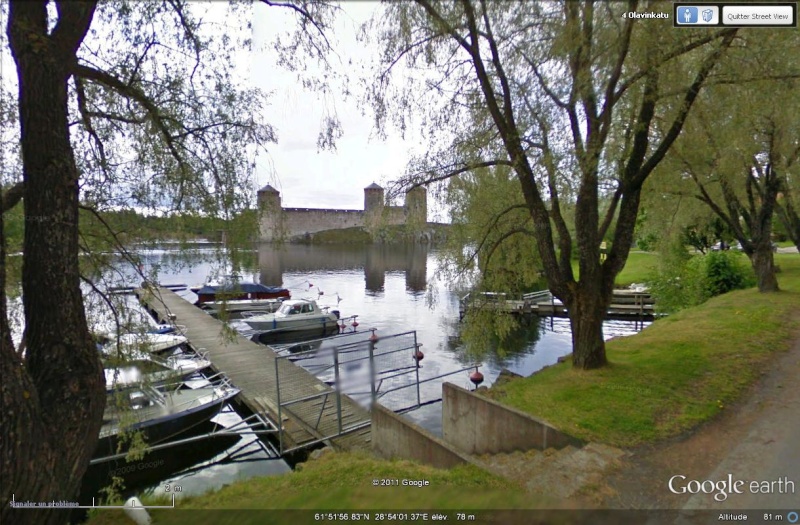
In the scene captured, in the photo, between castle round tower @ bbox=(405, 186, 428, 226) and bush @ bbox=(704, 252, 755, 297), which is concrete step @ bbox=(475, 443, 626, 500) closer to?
castle round tower @ bbox=(405, 186, 428, 226)

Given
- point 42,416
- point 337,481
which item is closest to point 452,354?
point 337,481

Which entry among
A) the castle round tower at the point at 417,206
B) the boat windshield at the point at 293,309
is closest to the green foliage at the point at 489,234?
the castle round tower at the point at 417,206

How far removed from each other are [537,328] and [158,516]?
20956 millimetres

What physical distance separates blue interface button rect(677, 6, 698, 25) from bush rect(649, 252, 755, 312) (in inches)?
591

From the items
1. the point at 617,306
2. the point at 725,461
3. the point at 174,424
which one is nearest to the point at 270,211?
the point at 725,461

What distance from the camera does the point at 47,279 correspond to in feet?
9.23

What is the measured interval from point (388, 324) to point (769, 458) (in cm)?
1850

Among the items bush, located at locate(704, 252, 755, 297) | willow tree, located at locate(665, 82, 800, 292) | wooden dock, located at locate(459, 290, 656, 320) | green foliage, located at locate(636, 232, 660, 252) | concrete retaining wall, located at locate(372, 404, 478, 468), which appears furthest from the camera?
wooden dock, located at locate(459, 290, 656, 320)

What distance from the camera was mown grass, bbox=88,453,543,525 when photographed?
333cm

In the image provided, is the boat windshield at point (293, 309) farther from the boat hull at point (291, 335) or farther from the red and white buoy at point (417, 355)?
the red and white buoy at point (417, 355)

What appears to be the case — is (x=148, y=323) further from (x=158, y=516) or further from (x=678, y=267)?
(x=678, y=267)

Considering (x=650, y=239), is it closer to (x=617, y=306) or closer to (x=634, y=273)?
(x=634, y=273)

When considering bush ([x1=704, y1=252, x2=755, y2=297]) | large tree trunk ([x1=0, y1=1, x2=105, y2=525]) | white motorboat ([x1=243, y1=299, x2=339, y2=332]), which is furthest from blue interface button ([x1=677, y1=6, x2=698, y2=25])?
white motorboat ([x1=243, y1=299, x2=339, y2=332])

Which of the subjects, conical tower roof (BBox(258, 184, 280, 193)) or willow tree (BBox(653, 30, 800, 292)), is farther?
willow tree (BBox(653, 30, 800, 292))
